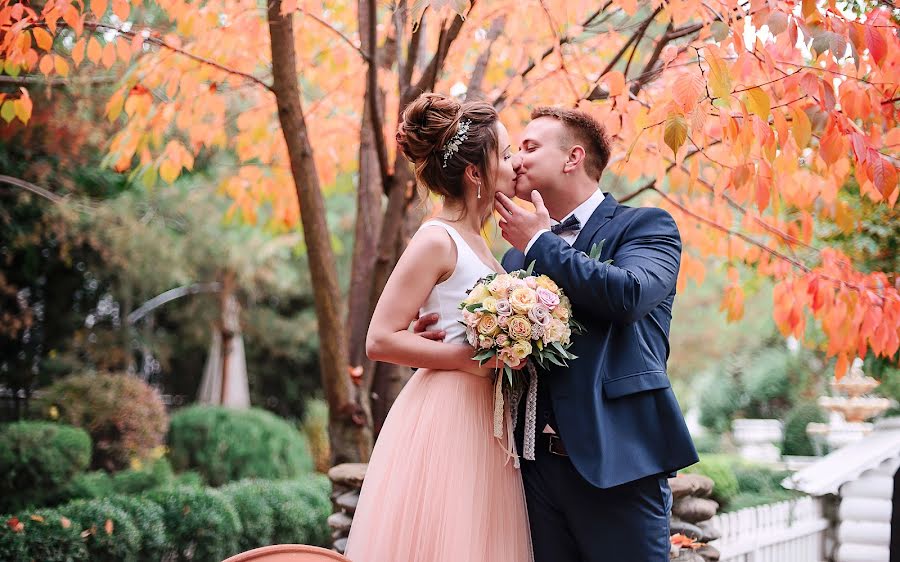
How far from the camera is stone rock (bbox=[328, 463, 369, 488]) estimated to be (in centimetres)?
410

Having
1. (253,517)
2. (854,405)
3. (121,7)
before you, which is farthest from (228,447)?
(121,7)

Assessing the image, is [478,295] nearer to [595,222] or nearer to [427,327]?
[427,327]

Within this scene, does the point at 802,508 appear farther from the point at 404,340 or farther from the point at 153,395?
the point at 153,395

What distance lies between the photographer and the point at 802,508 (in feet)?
19.8

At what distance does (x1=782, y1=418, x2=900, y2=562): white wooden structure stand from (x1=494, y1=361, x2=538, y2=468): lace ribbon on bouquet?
3540mm

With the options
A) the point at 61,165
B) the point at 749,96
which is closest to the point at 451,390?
the point at 749,96

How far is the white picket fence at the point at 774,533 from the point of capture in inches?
208

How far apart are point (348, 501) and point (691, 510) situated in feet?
5.77

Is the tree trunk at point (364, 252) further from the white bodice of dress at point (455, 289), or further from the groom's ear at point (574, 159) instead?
the groom's ear at point (574, 159)

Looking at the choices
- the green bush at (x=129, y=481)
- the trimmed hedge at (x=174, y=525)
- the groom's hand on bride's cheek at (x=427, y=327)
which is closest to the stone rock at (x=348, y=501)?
the groom's hand on bride's cheek at (x=427, y=327)

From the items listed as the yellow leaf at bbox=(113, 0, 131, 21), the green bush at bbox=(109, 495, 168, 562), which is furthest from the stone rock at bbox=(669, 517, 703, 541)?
the yellow leaf at bbox=(113, 0, 131, 21)

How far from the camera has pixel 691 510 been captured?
14.5 ft

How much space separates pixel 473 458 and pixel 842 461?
3985 mm

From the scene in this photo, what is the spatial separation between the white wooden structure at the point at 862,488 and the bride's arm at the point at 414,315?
3772mm
